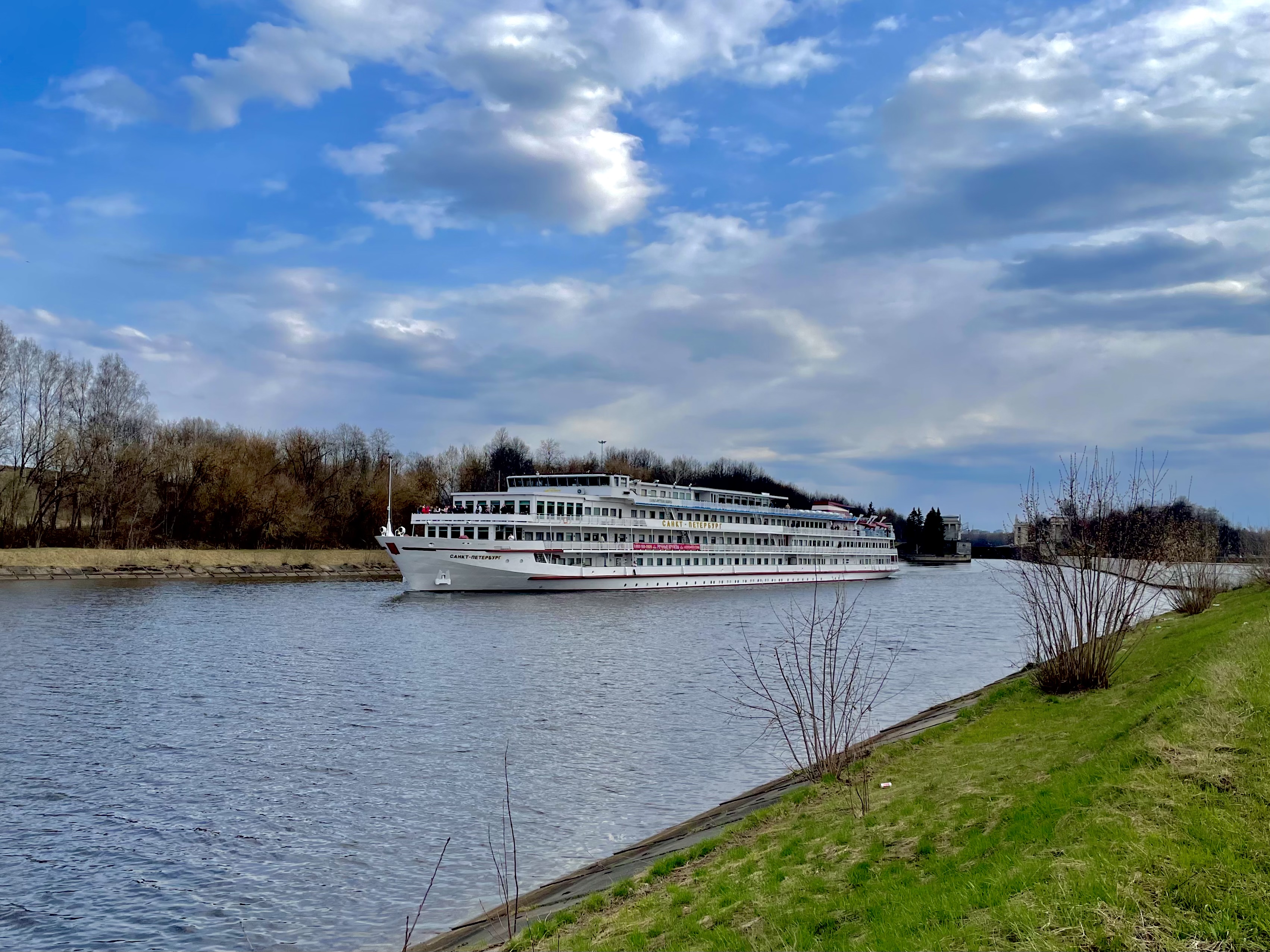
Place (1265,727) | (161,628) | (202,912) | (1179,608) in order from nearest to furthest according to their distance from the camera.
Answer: (1265,727)
(202,912)
(1179,608)
(161,628)

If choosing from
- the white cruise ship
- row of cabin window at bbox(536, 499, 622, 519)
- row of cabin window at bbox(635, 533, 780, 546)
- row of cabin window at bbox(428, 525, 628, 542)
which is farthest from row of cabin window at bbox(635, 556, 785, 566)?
row of cabin window at bbox(428, 525, 628, 542)

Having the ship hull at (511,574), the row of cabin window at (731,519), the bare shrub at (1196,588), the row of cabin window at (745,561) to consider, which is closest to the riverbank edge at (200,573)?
the ship hull at (511,574)

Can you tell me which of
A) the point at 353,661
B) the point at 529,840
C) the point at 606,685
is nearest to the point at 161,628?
the point at 353,661

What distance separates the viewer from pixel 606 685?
31406 mm

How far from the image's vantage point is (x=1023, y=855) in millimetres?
8602

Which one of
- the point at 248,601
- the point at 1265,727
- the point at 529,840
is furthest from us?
the point at 248,601

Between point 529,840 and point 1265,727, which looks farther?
point 529,840

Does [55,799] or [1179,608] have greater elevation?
[1179,608]

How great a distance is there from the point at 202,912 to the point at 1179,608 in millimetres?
41039

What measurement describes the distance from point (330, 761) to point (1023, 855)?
1678cm

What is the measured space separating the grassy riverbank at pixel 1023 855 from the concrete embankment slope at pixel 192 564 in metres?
79.4

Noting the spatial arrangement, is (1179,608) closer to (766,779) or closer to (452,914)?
(766,779)

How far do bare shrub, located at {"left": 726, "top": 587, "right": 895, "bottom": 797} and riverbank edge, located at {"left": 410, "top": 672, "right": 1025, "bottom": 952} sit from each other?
825 mm

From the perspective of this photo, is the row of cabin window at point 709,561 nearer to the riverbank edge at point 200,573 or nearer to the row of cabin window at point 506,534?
the row of cabin window at point 506,534
